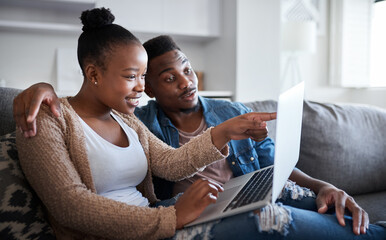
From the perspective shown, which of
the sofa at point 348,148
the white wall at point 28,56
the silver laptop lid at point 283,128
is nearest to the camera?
the silver laptop lid at point 283,128

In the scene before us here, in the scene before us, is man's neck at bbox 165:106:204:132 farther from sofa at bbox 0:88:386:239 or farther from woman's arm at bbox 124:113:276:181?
sofa at bbox 0:88:386:239

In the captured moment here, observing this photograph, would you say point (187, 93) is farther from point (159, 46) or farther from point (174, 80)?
point (159, 46)

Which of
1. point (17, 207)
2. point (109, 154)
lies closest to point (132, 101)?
point (109, 154)

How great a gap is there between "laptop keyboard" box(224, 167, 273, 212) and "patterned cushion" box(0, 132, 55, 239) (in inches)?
18.4

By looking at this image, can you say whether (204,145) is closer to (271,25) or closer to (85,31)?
(85,31)

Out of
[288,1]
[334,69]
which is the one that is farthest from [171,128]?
[334,69]

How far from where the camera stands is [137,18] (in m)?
3.12

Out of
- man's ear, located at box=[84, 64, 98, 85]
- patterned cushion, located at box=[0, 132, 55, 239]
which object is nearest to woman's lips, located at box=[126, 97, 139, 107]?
man's ear, located at box=[84, 64, 98, 85]

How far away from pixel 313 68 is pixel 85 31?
12.1ft

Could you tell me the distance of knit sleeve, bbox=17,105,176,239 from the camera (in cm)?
76

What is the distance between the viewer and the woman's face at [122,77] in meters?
0.96

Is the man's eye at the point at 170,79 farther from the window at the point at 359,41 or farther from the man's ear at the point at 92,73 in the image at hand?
the window at the point at 359,41

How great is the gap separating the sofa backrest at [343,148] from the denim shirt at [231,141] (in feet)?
0.90

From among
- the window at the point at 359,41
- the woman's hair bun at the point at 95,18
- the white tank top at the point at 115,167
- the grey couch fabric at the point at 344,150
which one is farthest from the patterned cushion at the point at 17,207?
the window at the point at 359,41
